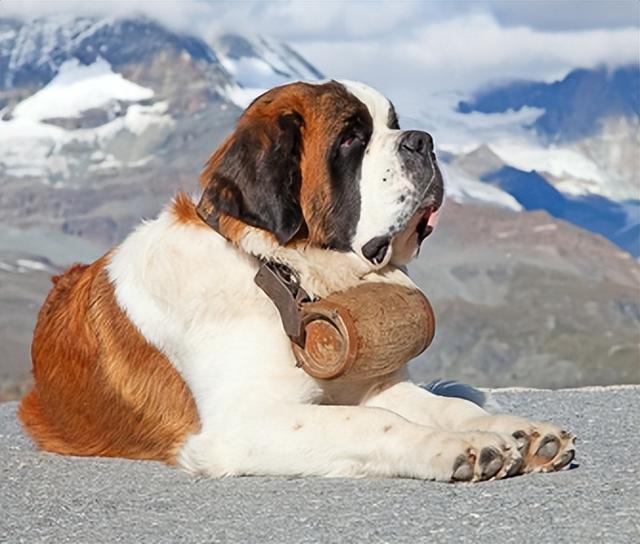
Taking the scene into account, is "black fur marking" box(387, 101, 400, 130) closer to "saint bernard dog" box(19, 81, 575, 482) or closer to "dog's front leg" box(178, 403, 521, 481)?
"saint bernard dog" box(19, 81, 575, 482)

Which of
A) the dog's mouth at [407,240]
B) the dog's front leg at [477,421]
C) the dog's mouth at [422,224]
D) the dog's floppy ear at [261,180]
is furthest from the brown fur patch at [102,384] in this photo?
the dog's mouth at [422,224]

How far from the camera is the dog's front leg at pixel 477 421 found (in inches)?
221

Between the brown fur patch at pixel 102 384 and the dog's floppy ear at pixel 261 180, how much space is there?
27.2 inches

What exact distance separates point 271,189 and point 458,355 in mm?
65193

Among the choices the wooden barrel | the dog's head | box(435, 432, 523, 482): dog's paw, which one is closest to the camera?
box(435, 432, 523, 482): dog's paw

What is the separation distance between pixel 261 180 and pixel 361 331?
760 mm

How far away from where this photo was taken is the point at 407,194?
19.9ft

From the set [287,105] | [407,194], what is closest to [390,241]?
[407,194]

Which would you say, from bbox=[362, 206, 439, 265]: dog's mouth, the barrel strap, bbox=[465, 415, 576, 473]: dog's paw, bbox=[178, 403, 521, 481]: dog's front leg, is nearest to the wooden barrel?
the barrel strap

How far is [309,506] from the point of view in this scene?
5.28 metres

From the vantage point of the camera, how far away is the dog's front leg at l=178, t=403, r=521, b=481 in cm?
544

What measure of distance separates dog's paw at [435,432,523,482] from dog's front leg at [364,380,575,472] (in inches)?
4.5

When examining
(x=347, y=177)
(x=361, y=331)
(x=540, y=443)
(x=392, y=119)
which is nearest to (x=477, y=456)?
(x=540, y=443)

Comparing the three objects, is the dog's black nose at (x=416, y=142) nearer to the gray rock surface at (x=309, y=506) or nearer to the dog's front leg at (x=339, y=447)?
the dog's front leg at (x=339, y=447)
